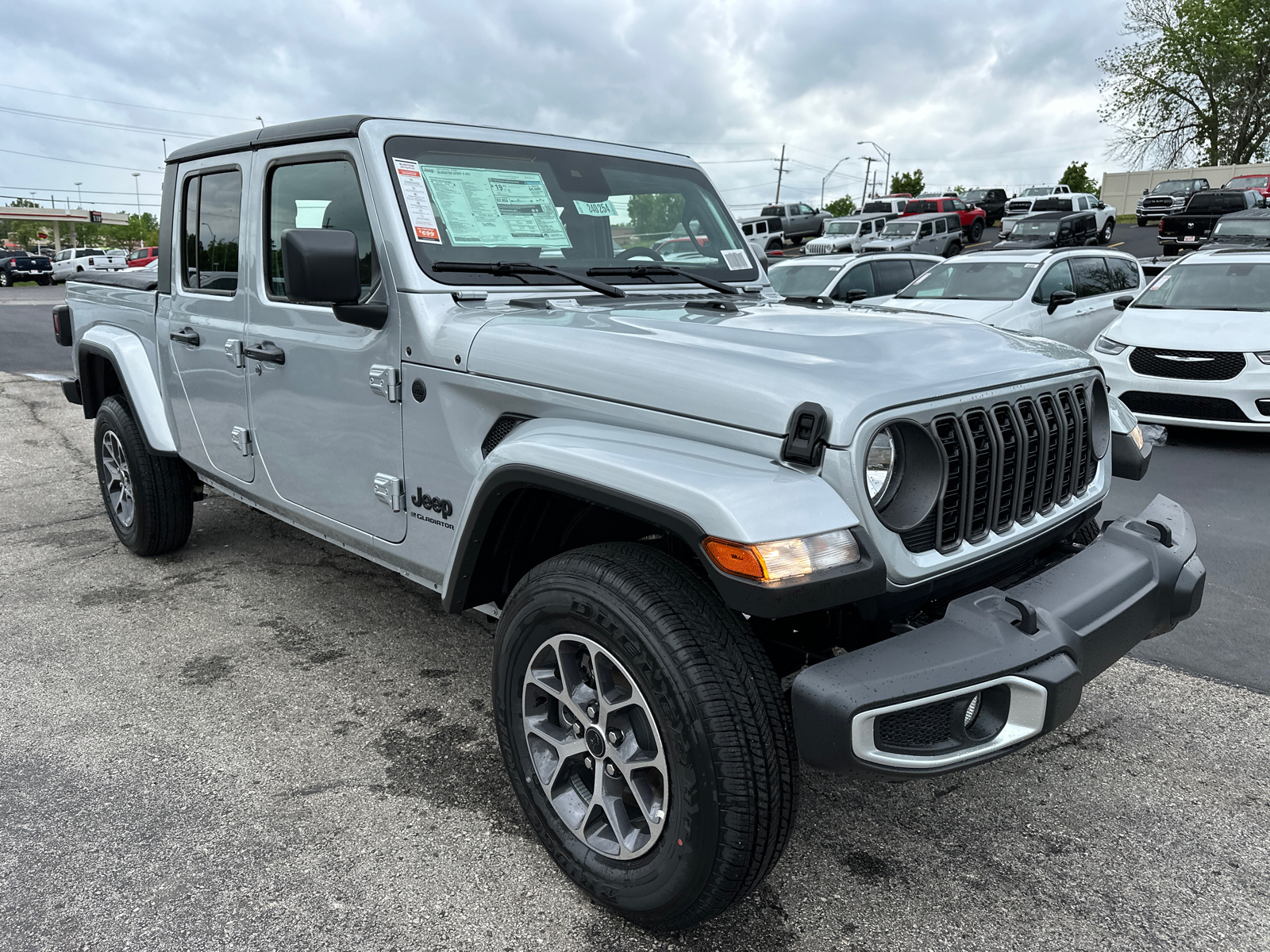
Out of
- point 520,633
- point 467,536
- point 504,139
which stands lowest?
point 520,633

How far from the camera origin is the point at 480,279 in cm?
A: 293

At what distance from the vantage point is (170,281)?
166 inches

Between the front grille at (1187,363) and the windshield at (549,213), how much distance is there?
18.9 ft

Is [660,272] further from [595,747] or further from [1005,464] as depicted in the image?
[595,747]

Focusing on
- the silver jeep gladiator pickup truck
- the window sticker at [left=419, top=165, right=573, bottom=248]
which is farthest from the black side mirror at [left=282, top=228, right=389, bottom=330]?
the window sticker at [left=419, top=165, right=573, bottom=248]

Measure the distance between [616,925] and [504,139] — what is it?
2.49 m

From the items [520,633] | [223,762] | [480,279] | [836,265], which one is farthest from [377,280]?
[836,265]

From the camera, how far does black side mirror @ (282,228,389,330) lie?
8.29 ft

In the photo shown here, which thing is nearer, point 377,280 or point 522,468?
point 522,468

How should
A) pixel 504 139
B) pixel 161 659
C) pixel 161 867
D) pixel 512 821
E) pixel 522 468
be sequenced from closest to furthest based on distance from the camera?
pixel 522 468 < pixel 161 867 < pixel 512 821 < pixel 504 139 < pixel 161 659

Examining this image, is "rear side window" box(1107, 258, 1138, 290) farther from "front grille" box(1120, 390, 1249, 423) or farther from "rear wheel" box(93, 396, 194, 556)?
"rear wheel" box(93, 396, 194, 556)

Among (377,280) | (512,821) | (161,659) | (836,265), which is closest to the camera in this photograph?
(512,821)

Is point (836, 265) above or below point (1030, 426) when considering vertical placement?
above

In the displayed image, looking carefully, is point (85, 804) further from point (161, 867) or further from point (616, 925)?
point (616, 925)
